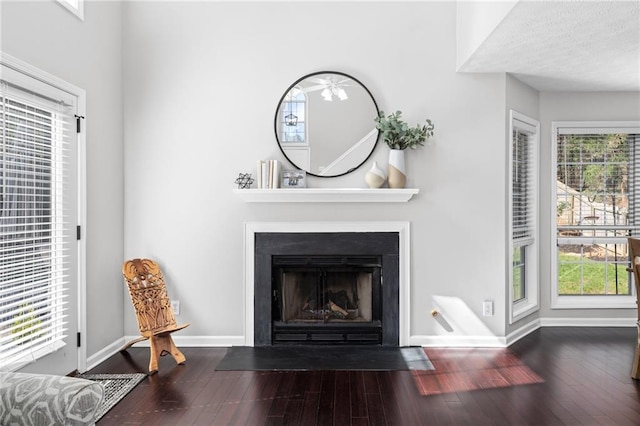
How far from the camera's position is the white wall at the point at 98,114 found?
318 centimetres

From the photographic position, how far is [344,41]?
4.25 meters

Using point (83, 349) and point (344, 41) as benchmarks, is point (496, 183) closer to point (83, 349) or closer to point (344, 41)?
point (344, 41)

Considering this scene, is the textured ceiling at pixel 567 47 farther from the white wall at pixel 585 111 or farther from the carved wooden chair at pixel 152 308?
the carved wooden chair at pixel 152 308

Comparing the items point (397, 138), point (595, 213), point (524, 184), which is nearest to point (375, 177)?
point (397, 138)

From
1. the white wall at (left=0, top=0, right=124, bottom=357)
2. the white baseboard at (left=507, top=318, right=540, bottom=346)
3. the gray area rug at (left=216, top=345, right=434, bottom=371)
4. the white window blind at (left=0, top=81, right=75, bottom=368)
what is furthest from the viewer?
the white baseboard at (left=507, top=318, right=540, bottom=346)

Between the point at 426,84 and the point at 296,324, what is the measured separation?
2.34 metres

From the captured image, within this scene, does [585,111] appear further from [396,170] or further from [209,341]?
[209,341]

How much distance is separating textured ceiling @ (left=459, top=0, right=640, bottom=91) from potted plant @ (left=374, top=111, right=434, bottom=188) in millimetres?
666

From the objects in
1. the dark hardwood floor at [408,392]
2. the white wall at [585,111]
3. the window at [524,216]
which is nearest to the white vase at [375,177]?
the window at [524,216]

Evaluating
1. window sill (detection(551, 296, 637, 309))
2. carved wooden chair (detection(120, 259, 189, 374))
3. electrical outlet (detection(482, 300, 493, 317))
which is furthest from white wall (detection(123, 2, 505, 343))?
window sill (detection(551, 296, 637, 309))

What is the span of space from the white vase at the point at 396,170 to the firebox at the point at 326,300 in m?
0.67

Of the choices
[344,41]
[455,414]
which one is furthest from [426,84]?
[455,414]

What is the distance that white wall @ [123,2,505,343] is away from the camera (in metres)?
4.23

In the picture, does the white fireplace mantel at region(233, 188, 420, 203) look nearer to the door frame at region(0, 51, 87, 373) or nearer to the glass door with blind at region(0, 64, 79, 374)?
the door frame at region(0, 51, 87, 373)
